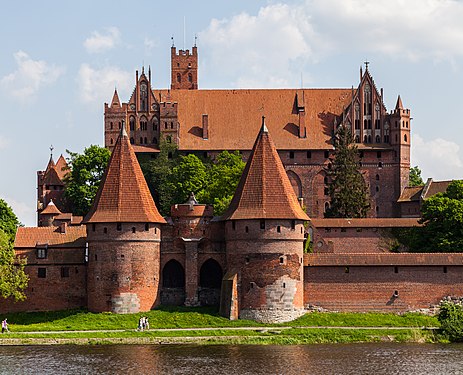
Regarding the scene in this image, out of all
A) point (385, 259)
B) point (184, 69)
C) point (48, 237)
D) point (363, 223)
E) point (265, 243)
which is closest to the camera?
point (265, 243)

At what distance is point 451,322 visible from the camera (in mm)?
63375

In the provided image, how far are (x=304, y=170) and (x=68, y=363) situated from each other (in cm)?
5410

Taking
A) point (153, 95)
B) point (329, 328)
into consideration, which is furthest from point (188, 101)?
point (329, 328)

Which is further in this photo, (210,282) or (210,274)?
(210,274)

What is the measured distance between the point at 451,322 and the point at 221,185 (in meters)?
29.7

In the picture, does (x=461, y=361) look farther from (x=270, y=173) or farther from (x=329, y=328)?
(x=270, y=173)

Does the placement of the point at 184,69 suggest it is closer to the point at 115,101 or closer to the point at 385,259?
the point at 115,101

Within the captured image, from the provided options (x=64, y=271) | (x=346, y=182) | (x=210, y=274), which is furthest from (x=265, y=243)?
(x=346, y=182)

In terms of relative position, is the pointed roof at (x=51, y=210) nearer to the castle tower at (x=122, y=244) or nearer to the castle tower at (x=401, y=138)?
the castle tower at (x=122, y=244)

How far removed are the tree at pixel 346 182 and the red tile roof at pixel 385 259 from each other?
24372 mm

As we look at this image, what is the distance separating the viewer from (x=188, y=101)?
110 meters

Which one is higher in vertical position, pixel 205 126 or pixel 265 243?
pixel 205 126

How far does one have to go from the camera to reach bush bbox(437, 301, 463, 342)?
6309cm

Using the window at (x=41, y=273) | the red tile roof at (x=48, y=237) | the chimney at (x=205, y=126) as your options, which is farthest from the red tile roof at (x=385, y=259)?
the chimney at (x=205, y=126)
